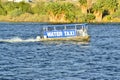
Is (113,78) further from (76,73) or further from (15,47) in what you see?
(15,47)

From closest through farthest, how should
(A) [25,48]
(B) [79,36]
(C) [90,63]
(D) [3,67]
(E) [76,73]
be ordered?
(E) [76,73], (D) [3,67], (C) [90,63], (A) [25,48], (B) [79,36]

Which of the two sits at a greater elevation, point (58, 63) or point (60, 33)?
point (58, 63)

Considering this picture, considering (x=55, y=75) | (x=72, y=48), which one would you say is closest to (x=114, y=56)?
(x=72, y=48)

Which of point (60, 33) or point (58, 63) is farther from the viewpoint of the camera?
point (60, 33)

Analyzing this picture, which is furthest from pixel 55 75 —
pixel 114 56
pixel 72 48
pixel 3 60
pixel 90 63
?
Answer: pixel 72 48

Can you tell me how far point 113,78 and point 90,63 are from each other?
1194 centimetres

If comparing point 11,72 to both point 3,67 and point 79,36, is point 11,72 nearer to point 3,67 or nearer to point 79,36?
point 3,67

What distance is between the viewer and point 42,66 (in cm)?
5353

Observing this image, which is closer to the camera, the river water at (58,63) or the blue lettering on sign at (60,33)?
the river water at (58,63)

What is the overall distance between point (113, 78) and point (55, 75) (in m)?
5.57

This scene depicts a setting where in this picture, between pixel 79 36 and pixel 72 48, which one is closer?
pixel 72 48

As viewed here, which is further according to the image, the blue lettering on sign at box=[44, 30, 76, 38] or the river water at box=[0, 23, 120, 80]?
the blue lettering on sign at box=[44, 30, 76, 38]

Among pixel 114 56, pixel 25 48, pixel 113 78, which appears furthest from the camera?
pixel 25 48

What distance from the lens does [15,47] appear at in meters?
79.6
